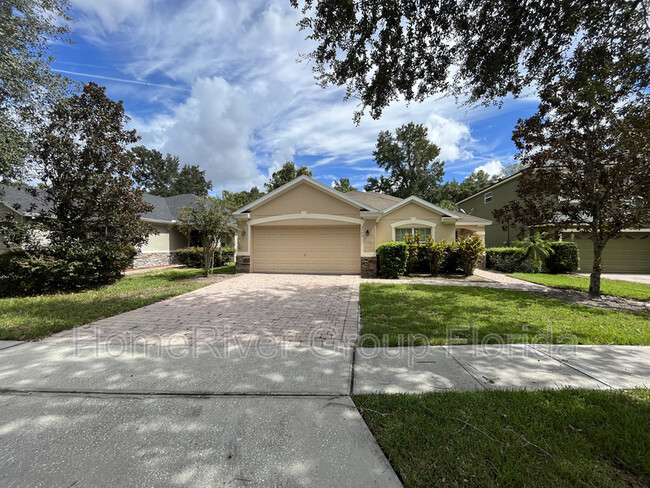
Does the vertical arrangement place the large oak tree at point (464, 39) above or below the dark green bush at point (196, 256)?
above

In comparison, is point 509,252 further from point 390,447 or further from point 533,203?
point 390,447

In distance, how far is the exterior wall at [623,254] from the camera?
1467cm

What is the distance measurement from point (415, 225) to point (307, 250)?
21.1 feet

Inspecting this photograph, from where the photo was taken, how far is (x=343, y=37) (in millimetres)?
5125

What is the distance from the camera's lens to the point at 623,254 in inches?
583

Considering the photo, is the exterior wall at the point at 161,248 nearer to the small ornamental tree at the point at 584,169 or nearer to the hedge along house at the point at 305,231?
the hedge along house at the point at 305,231

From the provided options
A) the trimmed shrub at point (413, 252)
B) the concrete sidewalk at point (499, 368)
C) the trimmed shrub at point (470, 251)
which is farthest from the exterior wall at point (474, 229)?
the concrete sidewalk at point (499, 368)

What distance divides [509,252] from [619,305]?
7.52m

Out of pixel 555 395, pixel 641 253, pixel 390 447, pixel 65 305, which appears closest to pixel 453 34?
pixel 555 395

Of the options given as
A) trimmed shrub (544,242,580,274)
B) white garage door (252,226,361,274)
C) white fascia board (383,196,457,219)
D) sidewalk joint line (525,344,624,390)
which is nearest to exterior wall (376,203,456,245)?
white fascia board (383,196,457,219)

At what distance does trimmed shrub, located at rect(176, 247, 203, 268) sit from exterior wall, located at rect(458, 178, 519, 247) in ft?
61.1

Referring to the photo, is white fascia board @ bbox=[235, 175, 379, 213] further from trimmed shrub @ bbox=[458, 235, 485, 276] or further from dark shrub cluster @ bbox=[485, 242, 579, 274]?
dark shrub cluster @ bbox=[485, 242, 579, 274]

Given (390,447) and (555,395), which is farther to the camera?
(555,395)

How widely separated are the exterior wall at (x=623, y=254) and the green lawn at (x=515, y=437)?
16522 mm
